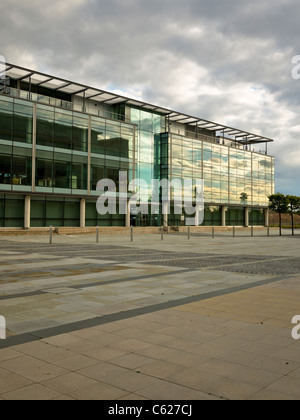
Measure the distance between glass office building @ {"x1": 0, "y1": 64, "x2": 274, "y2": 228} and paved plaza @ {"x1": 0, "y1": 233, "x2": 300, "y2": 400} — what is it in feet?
111

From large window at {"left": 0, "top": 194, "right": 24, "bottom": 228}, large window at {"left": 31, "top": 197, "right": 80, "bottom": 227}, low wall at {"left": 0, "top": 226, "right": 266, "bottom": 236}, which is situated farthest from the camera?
large window at {"left": 31, "top": 197, "right": 80, "bottom": 227}

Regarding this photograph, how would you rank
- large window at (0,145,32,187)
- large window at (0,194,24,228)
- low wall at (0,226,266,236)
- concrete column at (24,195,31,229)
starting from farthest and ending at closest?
concrete column at (24,195,31,229) → large window at (0,194,24,228) → large window at (0,145,32,187) → low wall at (0,226,266,236)

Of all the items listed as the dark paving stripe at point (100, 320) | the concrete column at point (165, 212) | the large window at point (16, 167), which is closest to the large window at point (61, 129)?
the large window at point (16, 167)

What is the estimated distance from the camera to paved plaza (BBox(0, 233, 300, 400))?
160 inches

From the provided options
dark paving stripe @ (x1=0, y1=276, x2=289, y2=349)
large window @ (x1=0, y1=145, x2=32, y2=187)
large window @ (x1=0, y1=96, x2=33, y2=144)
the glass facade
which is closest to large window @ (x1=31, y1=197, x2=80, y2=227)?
large window @ (x1=0, y1=145, x2=32, y2=187)

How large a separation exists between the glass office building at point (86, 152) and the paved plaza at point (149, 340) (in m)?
33.7

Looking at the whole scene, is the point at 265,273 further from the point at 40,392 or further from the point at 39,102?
the point at 39,102

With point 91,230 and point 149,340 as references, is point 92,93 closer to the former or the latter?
point 91,230

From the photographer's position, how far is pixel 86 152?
4922 centimetres

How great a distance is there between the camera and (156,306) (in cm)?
801

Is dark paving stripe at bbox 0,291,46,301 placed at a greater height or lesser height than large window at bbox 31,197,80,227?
lesser

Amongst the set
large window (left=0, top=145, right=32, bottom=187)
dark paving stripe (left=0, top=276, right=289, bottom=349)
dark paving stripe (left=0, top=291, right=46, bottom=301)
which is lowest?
dark paving stripe (left=0, top=291, right=46, bottom=301)

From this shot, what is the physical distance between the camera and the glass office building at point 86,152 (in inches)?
1689

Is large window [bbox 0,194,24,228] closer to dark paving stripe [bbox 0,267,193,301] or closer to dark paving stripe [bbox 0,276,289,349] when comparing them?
dark paving stripe [bbox 0,267,193,301]
